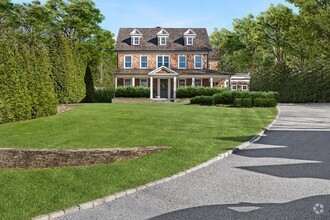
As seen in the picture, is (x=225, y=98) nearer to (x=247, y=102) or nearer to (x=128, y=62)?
(x=247, y=102)

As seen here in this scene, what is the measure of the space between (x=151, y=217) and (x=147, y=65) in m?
34.2

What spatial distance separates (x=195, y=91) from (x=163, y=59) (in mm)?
7670

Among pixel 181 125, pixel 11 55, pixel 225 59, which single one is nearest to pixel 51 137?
pixel 181 125

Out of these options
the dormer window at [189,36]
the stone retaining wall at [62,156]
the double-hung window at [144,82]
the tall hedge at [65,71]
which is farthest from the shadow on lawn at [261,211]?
the dormer window at [189,36]

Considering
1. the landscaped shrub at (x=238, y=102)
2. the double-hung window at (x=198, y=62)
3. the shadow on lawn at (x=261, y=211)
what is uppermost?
the double-hung window at (x=198, y=62)

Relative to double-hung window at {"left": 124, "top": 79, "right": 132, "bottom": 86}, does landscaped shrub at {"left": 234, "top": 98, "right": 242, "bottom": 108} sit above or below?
below

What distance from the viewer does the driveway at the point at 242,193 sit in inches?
167

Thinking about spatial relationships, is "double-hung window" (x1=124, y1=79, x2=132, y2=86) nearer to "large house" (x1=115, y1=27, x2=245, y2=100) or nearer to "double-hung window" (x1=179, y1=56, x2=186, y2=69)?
"large house" (x1=115, y1=27, x2=245, y2=100)

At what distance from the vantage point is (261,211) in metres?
4.31

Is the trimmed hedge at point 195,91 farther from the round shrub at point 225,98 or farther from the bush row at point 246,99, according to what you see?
the bush row at point 246,99

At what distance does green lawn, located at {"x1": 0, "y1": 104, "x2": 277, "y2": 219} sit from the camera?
4.86 m

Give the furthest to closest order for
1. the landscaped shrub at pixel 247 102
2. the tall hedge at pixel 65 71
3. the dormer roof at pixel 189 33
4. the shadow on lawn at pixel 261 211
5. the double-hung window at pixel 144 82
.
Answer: the dormer roof at pixel 189 33 → the double-hung window at pixel 144 82 → the landscaped shrub at pixel 247 102 → the tall hedge at pixel 65 71 → the shadow on lawn at pixel 261 211

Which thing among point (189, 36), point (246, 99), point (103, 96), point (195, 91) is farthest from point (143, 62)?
point (246, 99)

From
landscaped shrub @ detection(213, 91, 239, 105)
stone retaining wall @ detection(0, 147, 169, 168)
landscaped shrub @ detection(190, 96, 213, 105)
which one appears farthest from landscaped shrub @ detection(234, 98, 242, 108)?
stone retaining wall @ detection(0, 147, 169, 168)
